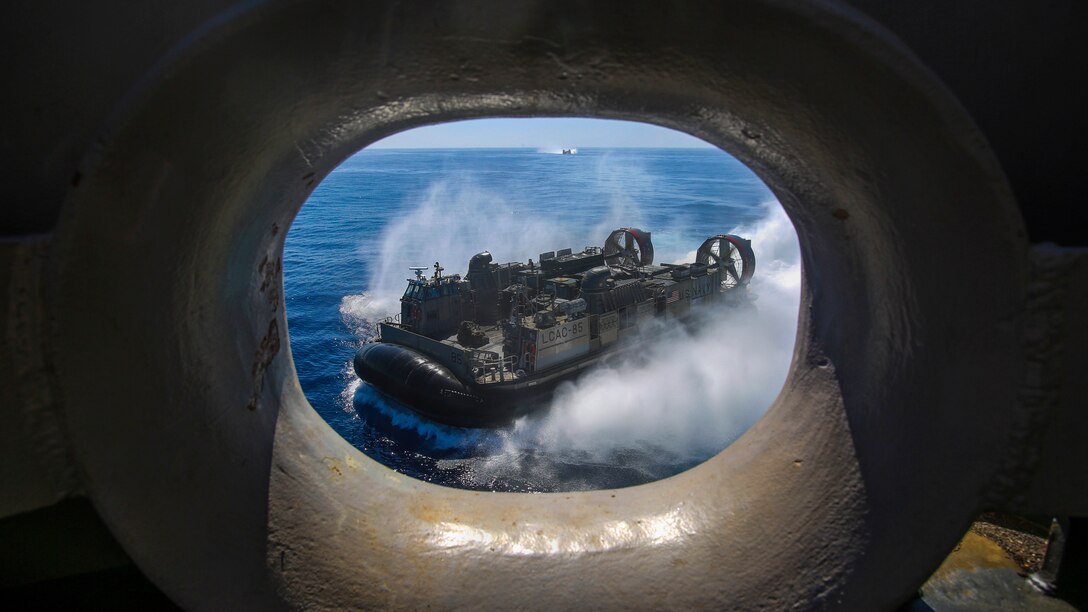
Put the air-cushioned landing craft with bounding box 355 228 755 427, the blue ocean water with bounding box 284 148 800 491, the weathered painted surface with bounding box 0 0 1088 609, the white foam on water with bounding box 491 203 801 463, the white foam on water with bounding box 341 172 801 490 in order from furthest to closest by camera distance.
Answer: the white foam on water with bounding box 491 203 801 463
the white foam on water with bounding box 341 172 801 490
the air-cushioned landing craft with bounding box 355 228 755 427
the blue ocean water with bounding box 284 148 800 491
the weathered painted surface with bounding box 0 0 1088 609

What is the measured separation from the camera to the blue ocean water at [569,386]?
15.4m

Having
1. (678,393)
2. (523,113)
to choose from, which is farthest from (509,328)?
(523,113)

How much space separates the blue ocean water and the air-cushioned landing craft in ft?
2.35

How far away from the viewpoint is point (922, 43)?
1056 millimetres

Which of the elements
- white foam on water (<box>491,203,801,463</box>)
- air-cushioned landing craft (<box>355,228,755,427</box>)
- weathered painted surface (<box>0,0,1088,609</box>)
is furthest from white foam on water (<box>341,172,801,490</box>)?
weathered painted surface (<box>0,0,1088,609</box>)

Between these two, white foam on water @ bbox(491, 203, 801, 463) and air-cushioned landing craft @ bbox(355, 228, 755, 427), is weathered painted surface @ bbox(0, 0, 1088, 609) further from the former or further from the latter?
white foam on water @ bbox(491, 203, 801, 463)

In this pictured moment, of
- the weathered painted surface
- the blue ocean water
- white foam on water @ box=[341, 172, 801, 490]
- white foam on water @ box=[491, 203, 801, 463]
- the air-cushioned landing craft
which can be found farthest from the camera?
white foam on water @ box=[491, 203, 801, 463]

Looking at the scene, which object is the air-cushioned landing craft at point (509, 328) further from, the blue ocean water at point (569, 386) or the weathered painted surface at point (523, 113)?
the weathered painted surface at point (523, 113)

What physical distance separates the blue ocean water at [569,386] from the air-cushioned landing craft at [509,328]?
0.72 meters

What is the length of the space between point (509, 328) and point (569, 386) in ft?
6.97

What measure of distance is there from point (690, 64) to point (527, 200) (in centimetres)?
5170

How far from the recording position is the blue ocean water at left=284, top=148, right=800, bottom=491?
50.7 ft

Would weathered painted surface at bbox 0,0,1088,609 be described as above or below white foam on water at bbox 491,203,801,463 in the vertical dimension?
above

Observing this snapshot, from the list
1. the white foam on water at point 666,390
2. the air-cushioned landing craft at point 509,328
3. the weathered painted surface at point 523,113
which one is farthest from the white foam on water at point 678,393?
the weathered painted surface at point 523,113
